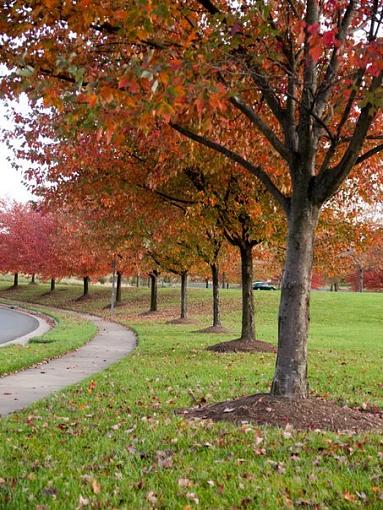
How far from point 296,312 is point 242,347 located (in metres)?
8.71

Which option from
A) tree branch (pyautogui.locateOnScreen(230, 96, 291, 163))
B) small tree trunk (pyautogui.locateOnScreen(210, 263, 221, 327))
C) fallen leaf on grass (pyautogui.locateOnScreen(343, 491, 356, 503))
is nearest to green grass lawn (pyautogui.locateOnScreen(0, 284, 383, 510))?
fallen leaf on grass (pyautogui.locateOnScreen(343, 491, 356, 503))

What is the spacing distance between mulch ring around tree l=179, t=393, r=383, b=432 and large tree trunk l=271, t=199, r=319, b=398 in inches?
6.5

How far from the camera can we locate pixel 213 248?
802 inches

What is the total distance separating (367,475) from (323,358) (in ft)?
32.5

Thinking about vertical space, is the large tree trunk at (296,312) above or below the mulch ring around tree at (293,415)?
above

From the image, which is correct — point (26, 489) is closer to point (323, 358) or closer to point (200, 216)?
point (200, 216)

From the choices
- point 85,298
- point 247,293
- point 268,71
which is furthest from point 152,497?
point 85,298

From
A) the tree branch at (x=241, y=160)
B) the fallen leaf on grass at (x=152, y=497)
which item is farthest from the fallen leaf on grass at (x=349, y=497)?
the tree branch at (x=241, y=160)

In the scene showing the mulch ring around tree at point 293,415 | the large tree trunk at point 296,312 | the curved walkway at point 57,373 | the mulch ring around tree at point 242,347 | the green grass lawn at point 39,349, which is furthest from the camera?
the mulch ring around tree at point 242,347

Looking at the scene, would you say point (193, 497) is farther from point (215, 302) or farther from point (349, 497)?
point (215, 302)

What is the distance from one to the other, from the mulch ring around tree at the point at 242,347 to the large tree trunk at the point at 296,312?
8.11 m

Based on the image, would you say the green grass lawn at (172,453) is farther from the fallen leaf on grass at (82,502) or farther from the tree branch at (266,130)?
the tree branch at (266,130)

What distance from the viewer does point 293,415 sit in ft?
20.7

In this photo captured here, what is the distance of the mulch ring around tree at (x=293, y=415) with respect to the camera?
20.1 feet
